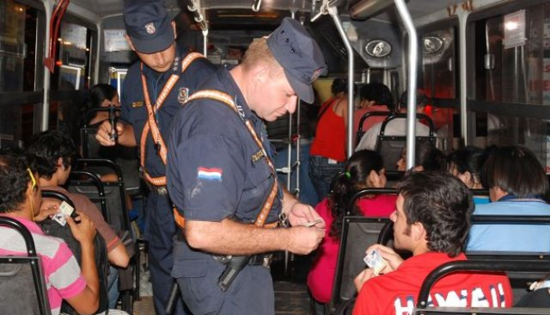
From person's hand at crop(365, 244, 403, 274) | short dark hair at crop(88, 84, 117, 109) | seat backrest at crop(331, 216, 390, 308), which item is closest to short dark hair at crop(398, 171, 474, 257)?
person's hand at crop(365, 244, 403, 274)

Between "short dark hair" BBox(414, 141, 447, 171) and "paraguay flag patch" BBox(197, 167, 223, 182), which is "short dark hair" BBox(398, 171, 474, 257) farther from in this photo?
"short dark hair" BBox(414, 141, 447, 171)

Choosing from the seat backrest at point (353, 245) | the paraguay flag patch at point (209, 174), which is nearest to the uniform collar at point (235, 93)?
the paraguay flag patch at point (209, 174)

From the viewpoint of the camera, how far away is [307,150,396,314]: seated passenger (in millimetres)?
4414

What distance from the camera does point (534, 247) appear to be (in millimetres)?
3682

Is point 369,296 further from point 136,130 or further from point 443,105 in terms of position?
point 443,105

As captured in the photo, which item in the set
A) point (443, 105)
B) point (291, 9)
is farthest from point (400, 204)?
point (291, 9)

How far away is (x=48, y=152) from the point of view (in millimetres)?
4293

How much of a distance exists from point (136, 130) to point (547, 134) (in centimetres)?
255

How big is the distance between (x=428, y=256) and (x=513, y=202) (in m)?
1.35

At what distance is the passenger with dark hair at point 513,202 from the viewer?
3666 mm

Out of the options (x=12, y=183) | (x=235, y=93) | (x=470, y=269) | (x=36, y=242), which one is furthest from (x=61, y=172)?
(x=470, y=269)

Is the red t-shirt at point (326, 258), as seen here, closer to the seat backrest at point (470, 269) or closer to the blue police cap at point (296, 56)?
the blue police cap at point (296, 56)

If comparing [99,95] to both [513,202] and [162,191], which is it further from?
[513,202]

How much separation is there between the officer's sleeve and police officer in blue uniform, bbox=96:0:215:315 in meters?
1.36
